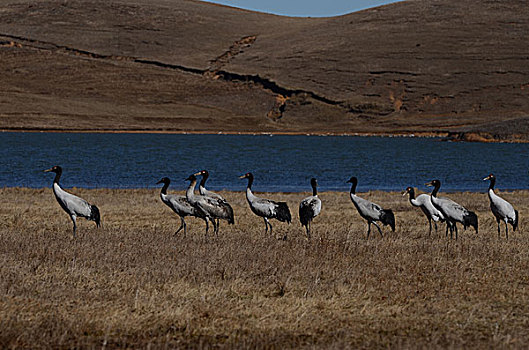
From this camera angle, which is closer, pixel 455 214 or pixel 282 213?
pixel 455 214

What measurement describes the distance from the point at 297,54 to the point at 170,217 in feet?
405

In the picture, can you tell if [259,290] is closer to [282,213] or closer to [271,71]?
[282,213]

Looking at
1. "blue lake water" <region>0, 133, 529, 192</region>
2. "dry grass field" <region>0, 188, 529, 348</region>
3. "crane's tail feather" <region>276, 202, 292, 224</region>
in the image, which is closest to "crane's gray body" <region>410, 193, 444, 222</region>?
"dry grass field" <region>0, 188, 529, 348</region>

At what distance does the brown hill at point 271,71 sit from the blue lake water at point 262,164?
25115 mm

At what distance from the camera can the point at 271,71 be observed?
137500mm

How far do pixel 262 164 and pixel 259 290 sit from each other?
46.3m

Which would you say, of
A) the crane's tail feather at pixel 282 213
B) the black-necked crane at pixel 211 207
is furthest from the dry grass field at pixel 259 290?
the crane's tail feather at pixel 282 213

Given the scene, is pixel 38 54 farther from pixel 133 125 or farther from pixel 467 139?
pixel 467 139

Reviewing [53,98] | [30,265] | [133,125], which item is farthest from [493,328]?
[53,98]

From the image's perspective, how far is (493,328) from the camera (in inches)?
382

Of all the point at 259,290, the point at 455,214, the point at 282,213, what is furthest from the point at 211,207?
the point at 259,290

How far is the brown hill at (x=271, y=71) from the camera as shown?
117000 mm

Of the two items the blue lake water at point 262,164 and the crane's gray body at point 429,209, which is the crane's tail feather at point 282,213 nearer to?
the crane's gray body at point 429,209

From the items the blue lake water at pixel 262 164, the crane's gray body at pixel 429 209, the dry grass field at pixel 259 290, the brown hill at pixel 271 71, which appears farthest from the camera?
the brown hill at pixel 271 71
